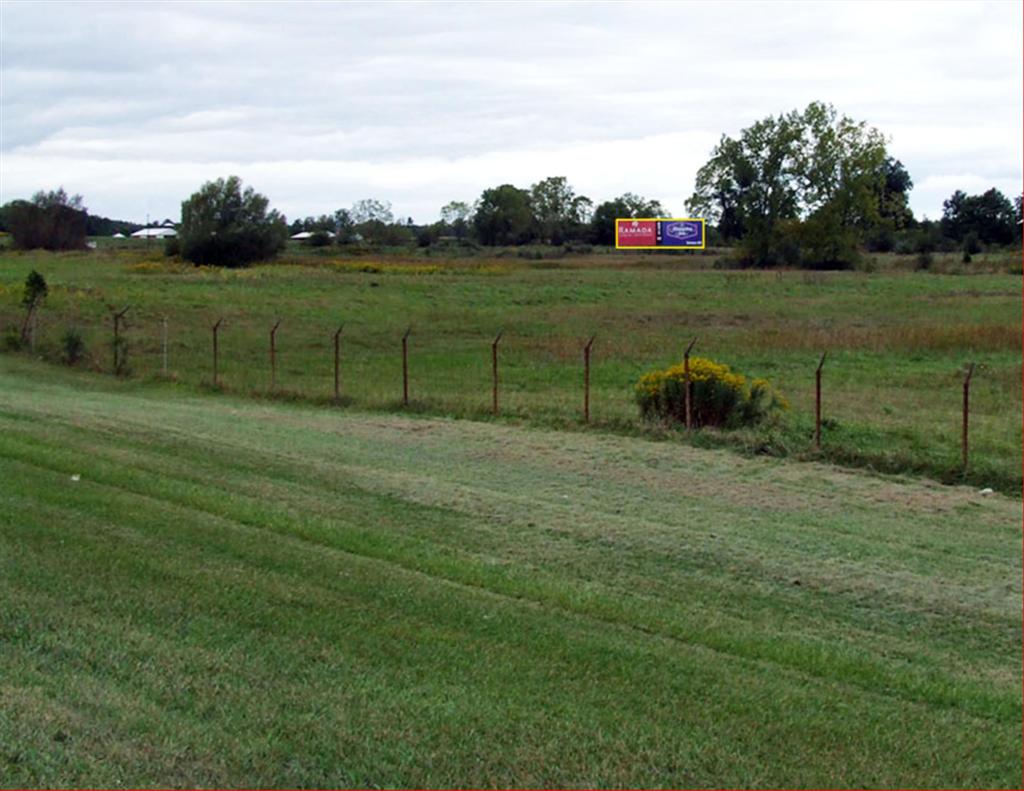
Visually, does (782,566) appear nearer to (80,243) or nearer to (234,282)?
(234,282)

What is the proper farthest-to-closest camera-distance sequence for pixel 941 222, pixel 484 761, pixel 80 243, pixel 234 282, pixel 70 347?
1. pixel 80 243
2. pixel 941 222
3. pixel 234 282
4. pixel 70 347
5. pixel 484 761

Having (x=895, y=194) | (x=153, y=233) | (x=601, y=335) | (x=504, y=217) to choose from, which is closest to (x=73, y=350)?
(x=601, y=335)

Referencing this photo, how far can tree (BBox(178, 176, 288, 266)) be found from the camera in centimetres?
8256

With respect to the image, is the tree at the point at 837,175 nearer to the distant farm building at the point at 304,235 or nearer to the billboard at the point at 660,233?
the billboard at the point at 660,233

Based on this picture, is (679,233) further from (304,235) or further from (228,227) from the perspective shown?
(304,235)

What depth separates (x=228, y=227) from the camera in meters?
82.9

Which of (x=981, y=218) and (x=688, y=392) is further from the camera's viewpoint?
(x=981, y=218)

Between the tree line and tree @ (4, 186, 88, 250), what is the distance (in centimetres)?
9

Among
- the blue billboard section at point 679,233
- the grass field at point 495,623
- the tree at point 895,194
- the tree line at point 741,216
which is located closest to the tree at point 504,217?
the tree line at point 741,216

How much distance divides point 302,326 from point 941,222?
2332 inches

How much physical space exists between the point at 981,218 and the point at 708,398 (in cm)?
7159

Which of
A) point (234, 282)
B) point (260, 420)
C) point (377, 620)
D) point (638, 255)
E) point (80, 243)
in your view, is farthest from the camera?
point (80, 243)

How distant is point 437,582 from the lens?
10016mm

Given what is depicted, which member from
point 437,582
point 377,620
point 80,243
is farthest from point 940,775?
point 80,243
